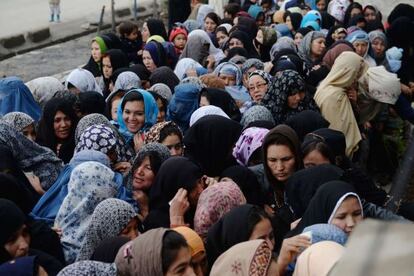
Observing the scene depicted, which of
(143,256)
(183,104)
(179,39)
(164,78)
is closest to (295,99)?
(183,104)

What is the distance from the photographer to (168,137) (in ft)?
16.4

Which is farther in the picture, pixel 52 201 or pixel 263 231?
pixel 52 201

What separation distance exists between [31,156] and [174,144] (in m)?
0.92

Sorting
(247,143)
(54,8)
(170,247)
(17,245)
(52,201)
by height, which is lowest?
(54,8)

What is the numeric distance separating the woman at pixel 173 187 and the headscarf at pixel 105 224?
1.52ft

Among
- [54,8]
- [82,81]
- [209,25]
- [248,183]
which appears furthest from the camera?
[54,8]

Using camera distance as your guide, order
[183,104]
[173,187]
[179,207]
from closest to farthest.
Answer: [179,207]
[173,187]
[183,104]

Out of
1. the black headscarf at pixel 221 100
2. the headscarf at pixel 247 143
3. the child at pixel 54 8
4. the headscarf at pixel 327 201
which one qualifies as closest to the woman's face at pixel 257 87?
the black headscarf at pixel 221 100

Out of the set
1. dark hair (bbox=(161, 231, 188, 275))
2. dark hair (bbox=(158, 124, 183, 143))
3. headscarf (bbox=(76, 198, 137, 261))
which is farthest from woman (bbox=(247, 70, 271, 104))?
dark hair (bbox=(161, 231, 188, 275))

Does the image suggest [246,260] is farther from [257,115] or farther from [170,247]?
[257,115]

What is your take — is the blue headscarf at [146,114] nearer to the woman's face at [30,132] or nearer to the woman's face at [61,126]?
the woman's face at [61,126]

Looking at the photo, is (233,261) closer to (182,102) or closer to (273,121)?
(273,121)

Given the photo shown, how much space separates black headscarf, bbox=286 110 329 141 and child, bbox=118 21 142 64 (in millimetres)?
3940

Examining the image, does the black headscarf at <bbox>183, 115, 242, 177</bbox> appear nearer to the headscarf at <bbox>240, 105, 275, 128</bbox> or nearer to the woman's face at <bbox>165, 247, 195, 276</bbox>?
the headscarf at <bbox>240, 105, 275, 128</bbox>
